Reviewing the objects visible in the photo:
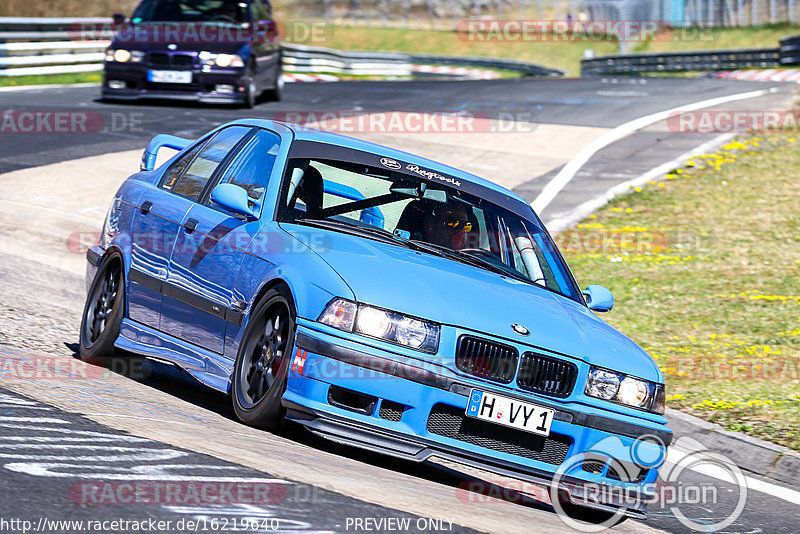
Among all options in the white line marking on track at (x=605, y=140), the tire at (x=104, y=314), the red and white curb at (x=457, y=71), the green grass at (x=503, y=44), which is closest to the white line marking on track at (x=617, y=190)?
the white line marking on track at (x=605, y=140)

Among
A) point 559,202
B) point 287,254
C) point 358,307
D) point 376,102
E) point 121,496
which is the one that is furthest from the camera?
point 376,102

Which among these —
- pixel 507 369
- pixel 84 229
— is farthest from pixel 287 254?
pixel 84 229

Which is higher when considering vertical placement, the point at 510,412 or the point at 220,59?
the point at 220,59

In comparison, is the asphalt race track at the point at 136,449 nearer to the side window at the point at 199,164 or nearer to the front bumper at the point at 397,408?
the front bumper at the point at 397,408

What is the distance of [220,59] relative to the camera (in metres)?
20.2

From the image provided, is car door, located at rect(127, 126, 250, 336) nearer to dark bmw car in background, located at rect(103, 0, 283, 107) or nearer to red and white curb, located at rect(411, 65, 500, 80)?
dark bmw car in background, located at rect(103, 0, 283, 107)

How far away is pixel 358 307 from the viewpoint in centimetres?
549

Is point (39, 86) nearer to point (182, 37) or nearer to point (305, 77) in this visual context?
point (182, 37)

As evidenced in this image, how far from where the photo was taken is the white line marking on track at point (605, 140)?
15541 mm

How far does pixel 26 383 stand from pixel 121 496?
2.03 meters

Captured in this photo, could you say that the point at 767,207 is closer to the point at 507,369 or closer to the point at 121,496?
the point at 507,369

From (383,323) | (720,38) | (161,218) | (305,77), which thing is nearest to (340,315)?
(383,323)

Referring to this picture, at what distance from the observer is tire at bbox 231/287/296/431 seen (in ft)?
18.3

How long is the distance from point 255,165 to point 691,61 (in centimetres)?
3205
